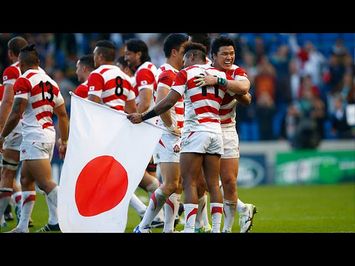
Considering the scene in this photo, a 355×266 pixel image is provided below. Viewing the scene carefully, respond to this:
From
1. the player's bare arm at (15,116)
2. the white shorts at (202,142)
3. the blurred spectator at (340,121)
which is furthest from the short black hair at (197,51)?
the blurred spectator at (340,121)

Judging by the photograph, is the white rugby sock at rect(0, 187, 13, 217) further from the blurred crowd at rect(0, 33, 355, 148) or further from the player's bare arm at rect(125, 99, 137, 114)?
the blurred crowd at rect(0, 33, 355, 148)

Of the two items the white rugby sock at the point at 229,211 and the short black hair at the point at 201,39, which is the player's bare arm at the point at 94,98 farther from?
the white rugby sock at the point at 229,211

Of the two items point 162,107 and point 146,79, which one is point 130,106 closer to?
point 146,79

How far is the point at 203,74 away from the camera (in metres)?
10.1

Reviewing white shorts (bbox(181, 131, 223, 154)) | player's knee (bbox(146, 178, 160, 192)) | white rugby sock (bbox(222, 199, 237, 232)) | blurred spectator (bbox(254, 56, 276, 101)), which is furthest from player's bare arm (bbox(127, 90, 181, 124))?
blurred spectator (bbox(254, 56, 276, 101))

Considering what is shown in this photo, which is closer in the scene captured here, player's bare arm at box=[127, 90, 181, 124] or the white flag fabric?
the white flag fabric

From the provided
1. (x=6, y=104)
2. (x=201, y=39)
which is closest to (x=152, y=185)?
(x=201, y=39)

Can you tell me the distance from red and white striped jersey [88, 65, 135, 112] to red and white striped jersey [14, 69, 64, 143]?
2.67 ft

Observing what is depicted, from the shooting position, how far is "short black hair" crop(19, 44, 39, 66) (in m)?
11.3

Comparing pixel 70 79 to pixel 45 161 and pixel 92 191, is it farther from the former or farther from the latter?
pixel 92 191

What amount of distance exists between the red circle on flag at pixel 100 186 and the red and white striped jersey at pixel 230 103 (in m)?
1.52
